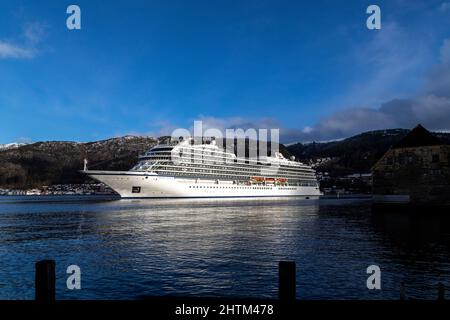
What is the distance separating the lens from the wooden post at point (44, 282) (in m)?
8.63

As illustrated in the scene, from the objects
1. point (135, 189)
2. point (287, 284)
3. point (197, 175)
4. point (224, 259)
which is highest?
point (197, 175)

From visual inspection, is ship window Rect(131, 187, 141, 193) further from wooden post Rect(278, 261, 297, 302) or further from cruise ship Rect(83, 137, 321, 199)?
wooden post Rect(278, 261, 297, 302)

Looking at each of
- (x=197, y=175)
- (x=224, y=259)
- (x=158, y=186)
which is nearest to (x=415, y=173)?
(x=197, y=175)

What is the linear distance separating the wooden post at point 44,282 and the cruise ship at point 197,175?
8163 cm

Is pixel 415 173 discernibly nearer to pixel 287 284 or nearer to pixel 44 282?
pixel 287 284

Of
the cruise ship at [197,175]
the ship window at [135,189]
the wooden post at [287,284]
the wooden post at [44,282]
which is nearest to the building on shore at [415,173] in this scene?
the cruise ship at [197,175]

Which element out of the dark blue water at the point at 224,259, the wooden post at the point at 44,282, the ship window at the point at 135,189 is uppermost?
the wooden post at the point at 44,282

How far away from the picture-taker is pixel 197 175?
102500mm

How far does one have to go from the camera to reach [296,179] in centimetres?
14862

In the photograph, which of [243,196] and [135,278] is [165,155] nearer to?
[243,196]

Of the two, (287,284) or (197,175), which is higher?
(197,175)

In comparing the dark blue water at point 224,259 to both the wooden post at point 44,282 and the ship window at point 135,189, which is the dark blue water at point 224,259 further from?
the ship window at point 135,189

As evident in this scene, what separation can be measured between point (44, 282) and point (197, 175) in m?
93.8
